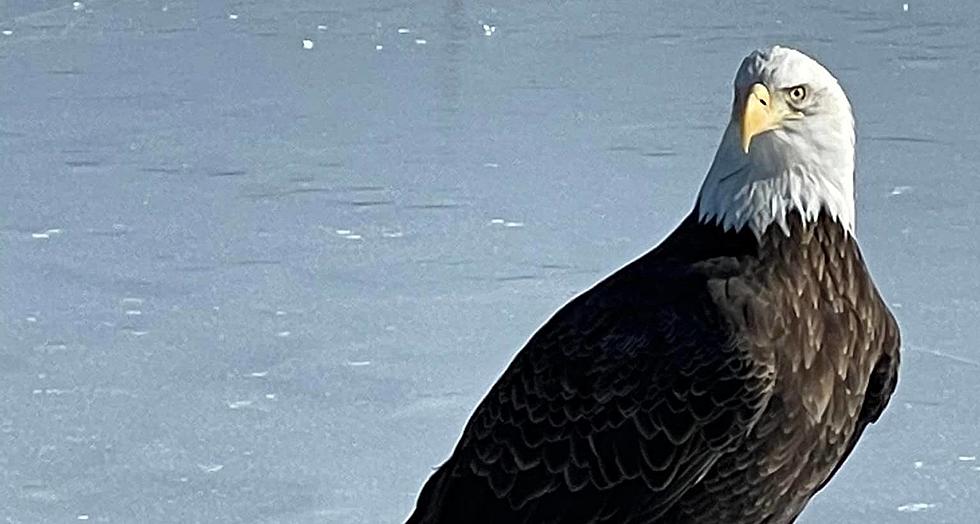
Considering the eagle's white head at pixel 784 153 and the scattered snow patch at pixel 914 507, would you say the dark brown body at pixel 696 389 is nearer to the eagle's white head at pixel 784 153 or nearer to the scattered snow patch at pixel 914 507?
the eagle's white head at pixel 784 153

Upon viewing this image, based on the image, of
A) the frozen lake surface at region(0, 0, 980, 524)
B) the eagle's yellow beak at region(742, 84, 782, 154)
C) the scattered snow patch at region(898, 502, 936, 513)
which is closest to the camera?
the eagle's yellow beak at region(742, 84, 782, 154)

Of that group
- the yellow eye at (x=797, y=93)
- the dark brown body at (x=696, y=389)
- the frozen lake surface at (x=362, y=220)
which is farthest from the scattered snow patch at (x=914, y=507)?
the yellow eye at (x=797, y=93)

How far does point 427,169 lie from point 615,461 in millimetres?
2737

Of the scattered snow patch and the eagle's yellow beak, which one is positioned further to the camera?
the scattered snow patch

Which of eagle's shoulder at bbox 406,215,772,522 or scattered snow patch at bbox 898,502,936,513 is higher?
eagle's shoulder at bbox 406,215,772,522

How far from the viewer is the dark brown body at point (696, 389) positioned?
2762 mm

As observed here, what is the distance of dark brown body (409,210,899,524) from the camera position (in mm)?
2762

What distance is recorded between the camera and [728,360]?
2.74m

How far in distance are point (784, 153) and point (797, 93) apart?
0.10 metres

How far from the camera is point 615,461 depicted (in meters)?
2.87

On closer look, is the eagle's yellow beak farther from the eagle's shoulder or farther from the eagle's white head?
the eagle's shoulder

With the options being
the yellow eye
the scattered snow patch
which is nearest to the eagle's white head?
the yellow eye

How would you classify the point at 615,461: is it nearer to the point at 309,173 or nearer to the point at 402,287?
the point at 402,287

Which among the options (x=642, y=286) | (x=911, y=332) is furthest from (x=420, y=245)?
(x=642, y=286)
